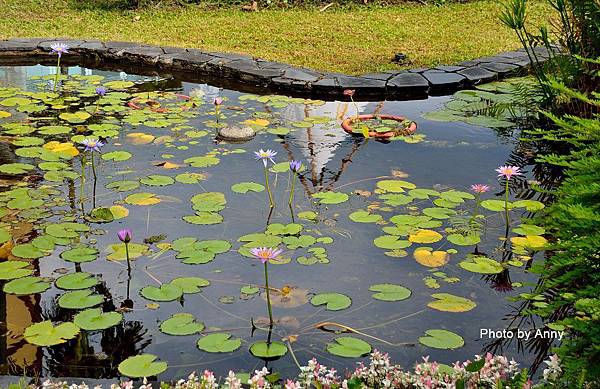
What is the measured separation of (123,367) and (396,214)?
60.0 inches

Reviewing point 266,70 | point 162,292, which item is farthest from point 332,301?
point 266,70

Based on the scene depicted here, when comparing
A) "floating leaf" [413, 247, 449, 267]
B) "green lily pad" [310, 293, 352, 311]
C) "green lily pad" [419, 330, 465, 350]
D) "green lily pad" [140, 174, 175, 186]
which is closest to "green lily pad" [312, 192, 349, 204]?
"floating leaf" [413, 247, 449, 267]

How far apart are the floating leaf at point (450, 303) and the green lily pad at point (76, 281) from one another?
47.7 inches

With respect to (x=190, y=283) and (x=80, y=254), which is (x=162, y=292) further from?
(x=80, y=254)

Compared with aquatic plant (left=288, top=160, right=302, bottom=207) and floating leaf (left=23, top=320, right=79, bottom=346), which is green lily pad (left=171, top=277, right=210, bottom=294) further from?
aquatic plant (left=288, top=160, right=302, bottom=207)

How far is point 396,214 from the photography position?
330cm

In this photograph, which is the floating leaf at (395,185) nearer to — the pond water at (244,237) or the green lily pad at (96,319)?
the pond water at (244,237)

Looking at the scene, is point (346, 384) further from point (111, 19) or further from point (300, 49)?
point (111, 19)

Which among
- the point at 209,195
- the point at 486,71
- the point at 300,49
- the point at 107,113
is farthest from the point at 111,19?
the point at 209,195

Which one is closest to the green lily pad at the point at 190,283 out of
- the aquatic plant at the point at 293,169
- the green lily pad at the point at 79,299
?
the green lily pad at the point at 79,299

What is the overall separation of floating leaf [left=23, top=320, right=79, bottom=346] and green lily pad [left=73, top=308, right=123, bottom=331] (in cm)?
3

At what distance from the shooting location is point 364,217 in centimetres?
323

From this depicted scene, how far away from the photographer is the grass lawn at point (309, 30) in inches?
239

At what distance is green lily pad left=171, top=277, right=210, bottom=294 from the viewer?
8.69 feet
